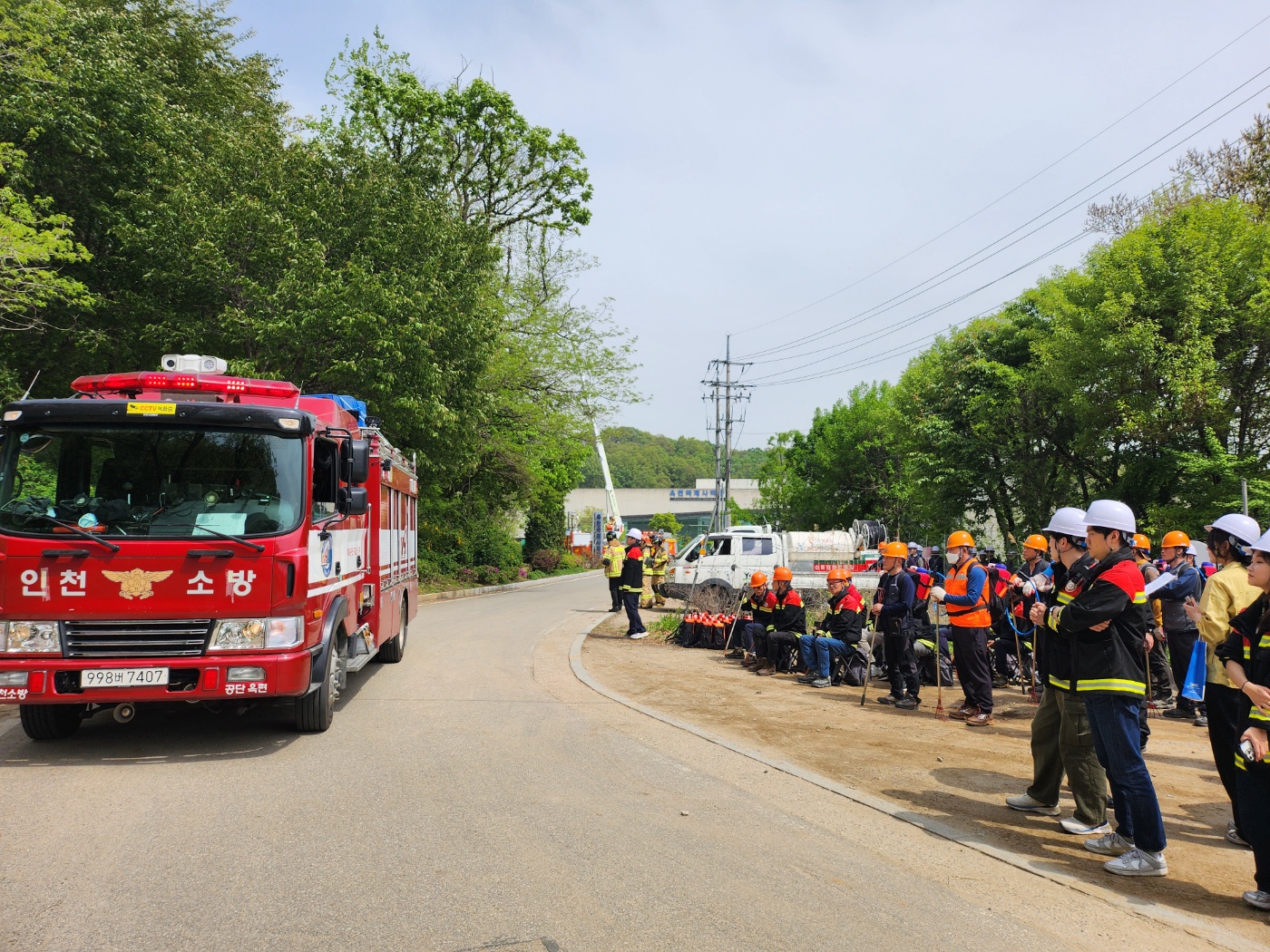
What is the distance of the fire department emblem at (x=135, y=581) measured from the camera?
254 inches

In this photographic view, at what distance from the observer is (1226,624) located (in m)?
5.25

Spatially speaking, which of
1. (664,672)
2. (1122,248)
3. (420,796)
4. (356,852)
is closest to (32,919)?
(356,852)

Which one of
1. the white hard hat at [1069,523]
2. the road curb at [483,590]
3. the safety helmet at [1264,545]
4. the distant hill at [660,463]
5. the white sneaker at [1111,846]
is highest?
the distant hill at [660,463]

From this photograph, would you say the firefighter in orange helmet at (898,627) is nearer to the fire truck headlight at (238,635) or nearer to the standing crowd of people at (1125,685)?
the standing crowd of people at (1125,685)

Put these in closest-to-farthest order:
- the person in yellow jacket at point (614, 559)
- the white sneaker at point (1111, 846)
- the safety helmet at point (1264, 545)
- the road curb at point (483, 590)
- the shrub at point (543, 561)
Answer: the safety helmet at point (1264, 545)
the white sneaker at point (1111, 846)
the person in yellow jacket at point (614, 559)
the road curb at point (483, 590)
the shrub at point (543, 561)

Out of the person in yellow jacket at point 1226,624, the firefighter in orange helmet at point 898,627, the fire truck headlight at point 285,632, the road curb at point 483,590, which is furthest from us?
the road curb at point 483,590

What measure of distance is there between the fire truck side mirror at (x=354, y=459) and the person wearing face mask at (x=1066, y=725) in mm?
5300

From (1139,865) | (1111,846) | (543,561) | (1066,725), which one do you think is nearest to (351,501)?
(1066,725)

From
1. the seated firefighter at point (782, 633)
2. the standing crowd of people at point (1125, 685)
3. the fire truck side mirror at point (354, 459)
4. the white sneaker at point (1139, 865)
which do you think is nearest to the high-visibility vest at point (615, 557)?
the seated firefighter at point (782, 633)

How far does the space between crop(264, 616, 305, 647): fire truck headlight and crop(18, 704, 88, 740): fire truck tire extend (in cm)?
201

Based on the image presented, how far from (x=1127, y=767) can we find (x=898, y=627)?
17.9ft

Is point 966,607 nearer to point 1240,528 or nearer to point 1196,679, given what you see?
point 1196,679

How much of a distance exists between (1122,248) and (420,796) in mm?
24080

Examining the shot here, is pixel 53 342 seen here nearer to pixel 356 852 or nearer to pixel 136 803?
pixel 136 803
